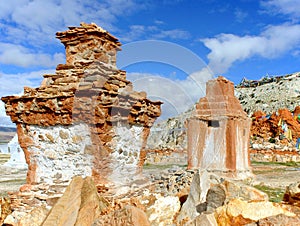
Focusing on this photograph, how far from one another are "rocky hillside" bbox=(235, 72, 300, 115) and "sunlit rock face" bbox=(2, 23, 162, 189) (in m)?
40.0

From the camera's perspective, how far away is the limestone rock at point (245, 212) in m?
3.56

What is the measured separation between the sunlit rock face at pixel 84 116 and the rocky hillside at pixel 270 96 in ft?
131

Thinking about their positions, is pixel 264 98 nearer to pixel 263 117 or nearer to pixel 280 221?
pixel 263 117

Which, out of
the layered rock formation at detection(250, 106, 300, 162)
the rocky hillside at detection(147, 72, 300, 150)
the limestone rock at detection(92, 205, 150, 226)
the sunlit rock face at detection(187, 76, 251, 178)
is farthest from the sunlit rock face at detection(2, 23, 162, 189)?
the rocky hillside at detection(147, 72, 300, 150)

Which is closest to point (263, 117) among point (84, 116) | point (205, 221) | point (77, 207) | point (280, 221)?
point (84, 116)

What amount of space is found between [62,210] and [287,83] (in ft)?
188

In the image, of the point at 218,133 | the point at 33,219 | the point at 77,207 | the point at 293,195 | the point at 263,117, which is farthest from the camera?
the point at 263,117

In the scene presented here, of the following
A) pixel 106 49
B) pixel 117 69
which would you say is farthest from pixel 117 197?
pixel 106 49

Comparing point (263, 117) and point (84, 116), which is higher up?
point (263, 117)

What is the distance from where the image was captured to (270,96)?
173 feet

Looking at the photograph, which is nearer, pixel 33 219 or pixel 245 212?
pixel 245 212

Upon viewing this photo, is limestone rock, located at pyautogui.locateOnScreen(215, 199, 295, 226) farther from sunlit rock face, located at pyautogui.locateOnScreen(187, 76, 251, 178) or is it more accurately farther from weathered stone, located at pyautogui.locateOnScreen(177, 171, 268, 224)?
sunlit rock face, located at pyautogui.locateOnScreen(187, 76, 251, 178)

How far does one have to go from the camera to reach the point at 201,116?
12.3 metres

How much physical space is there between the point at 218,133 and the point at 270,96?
44.2m
